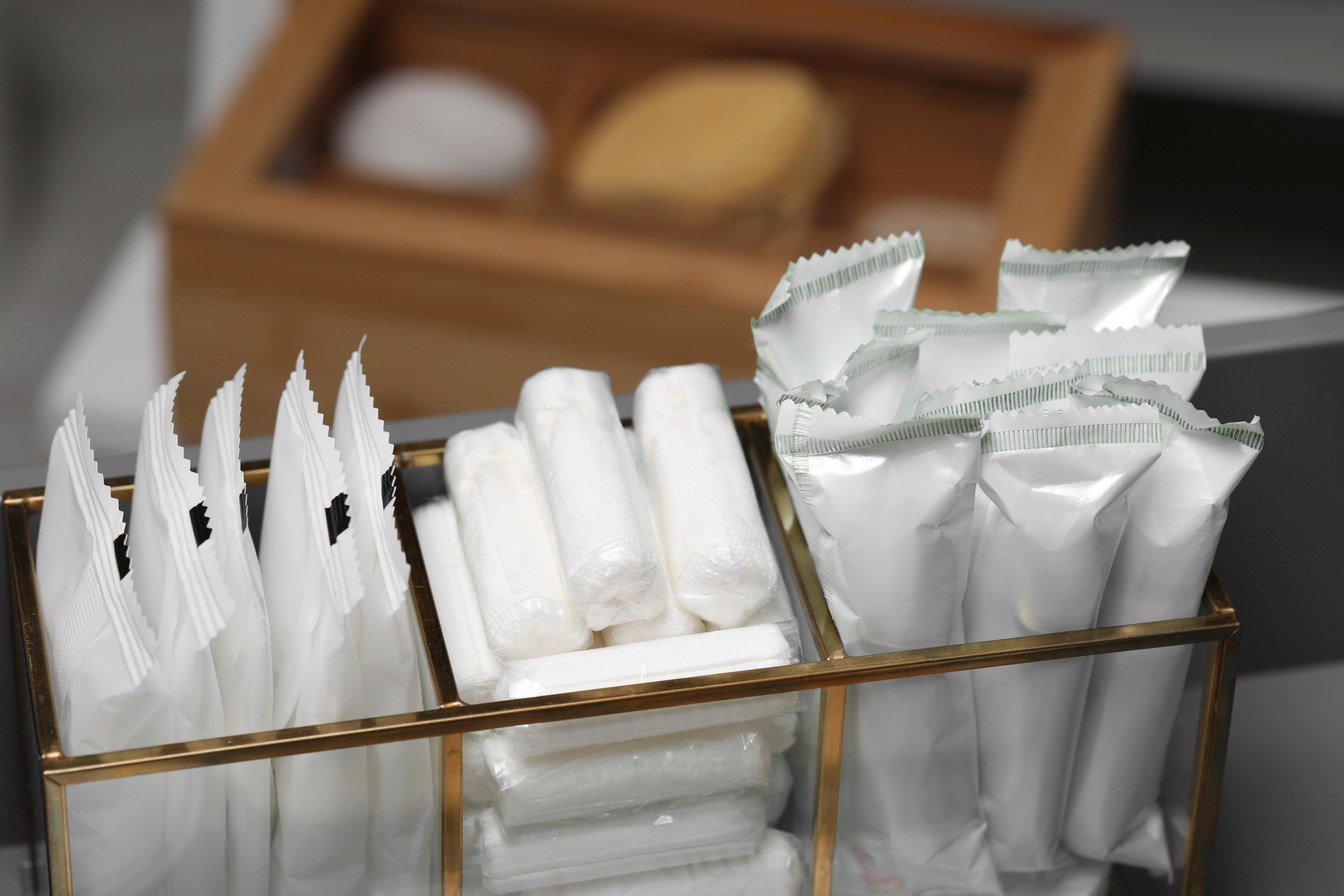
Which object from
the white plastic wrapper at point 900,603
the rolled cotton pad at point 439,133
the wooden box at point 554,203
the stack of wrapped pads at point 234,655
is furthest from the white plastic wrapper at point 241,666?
the rolled cotton pad at point 439,133

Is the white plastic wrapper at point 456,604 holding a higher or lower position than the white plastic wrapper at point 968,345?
lower

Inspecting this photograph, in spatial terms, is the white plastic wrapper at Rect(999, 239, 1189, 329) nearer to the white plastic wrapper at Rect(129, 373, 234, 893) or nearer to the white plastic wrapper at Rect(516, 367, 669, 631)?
the white plastic wrapper at Rect(516, 367, 669, 631)

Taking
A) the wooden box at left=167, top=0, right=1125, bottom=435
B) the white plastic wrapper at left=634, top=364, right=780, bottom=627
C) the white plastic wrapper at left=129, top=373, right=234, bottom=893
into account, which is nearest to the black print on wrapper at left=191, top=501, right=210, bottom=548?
the white plastic wrapper at left=129, top=373, right=234, bottom=893

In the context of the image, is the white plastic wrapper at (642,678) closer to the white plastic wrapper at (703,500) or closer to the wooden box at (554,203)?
the white plastic wrapper at (703,500)

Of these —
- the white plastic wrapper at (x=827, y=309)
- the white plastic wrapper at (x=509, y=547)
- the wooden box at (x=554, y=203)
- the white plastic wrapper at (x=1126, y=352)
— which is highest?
the wooden box at (x=554, y=203)

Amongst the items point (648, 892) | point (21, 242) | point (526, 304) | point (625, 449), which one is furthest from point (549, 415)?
point (21, 242)

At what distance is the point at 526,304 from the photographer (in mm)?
1156

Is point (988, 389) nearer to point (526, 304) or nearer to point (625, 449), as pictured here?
point (625, 449)

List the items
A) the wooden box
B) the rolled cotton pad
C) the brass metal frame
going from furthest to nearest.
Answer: the rolled cotton pad, the wooden box, the brass metal frame

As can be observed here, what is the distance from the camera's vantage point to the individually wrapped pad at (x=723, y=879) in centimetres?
38

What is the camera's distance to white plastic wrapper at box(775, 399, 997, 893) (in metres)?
0.36

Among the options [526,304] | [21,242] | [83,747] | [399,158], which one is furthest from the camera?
[21,242]

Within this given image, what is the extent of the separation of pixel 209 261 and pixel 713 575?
0.89 metres

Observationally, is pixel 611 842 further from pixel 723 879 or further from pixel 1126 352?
pixel 1126 352
